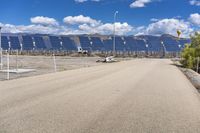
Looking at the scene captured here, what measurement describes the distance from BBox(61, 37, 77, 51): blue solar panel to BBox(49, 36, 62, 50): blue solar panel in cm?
148

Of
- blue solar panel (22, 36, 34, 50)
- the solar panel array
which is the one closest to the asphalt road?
the solar panel array

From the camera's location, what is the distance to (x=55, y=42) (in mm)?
106250

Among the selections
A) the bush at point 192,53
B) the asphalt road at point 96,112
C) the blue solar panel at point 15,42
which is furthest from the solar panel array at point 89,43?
the asphalt road at point 96,112

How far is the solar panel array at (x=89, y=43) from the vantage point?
3955 inches

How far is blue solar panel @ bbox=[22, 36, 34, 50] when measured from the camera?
98963mm

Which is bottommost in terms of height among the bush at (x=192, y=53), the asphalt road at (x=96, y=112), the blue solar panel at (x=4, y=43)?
the asphalt road at (x=96, y=112)

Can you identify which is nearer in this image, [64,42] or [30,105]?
[30,105]

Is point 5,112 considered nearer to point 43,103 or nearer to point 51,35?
point 43,103

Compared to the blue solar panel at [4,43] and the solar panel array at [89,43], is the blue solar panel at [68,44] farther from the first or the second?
the blue solar panel at [4,43]

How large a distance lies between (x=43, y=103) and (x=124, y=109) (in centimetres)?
244

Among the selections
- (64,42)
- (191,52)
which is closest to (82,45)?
(64,42)

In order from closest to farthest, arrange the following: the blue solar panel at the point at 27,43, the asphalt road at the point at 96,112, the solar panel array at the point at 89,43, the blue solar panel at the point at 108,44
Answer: the asphalt road at the point at 96,112 → the blue solar panel at the point at 27,43 → the solar panel array at the point at 89,43 → the blue solar panel at the point at 108,44

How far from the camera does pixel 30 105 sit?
10.2 metres

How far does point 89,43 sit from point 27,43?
18.0 meters
